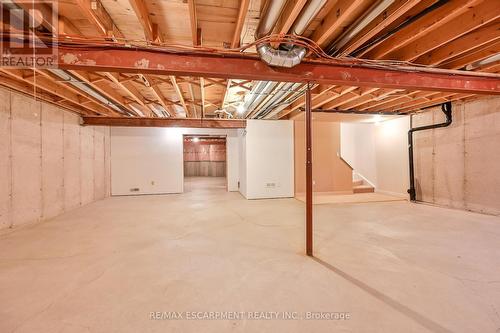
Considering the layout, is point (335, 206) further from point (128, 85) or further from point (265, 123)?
point (128, 85)

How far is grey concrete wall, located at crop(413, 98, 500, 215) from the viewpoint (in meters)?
4.04

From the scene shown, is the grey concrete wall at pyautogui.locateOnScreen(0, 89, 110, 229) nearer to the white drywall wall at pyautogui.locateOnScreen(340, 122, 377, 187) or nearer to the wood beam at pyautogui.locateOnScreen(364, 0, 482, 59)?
the wood beam at pyautogui.locateOnScreen(364, 0, 482, 59)

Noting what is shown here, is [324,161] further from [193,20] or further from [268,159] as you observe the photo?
[193,20]

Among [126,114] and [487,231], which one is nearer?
[487,231]

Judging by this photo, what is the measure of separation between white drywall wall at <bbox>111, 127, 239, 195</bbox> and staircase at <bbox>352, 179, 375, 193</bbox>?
4.91 m

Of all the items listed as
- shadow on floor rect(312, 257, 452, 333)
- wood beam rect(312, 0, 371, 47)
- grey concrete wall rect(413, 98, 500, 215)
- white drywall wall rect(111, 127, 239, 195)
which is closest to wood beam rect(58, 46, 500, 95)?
wood beam rect(312, 0, 371, 47)

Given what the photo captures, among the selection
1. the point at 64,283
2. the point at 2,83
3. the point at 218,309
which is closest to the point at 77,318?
the point at 64,283

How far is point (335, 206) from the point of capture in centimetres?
485

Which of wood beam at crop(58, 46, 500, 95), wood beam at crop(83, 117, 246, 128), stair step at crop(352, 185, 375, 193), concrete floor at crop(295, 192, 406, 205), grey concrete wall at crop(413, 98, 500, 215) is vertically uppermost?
wood beam at crop(83, 117, 246, 128)

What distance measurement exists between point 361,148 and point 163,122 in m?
6.40

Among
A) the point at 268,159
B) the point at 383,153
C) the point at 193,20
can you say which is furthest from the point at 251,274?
the point at 383,153

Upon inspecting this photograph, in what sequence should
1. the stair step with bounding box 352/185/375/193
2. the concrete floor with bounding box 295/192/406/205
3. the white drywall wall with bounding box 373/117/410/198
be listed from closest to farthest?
the concrete floor with bounding box 295/192/406/205
the white drywall wall with bounding box 373/117/410/198
the stair step with bounding box 352/185/375/193

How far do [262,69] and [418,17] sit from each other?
4.51ft

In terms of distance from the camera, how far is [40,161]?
3867mm
